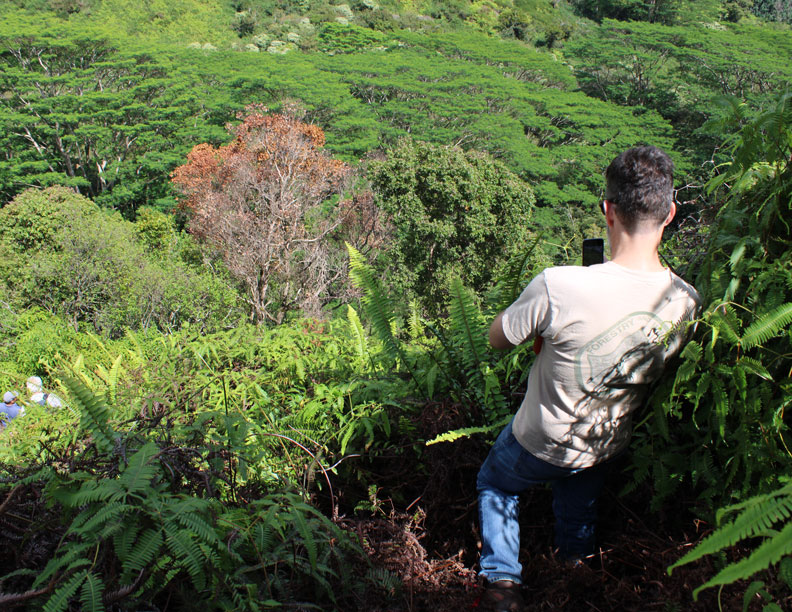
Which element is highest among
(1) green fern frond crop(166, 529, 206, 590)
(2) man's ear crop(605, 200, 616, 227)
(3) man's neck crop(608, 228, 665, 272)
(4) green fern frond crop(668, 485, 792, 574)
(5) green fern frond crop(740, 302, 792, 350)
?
(2) man's ear crop(605, 200, 616, 227)

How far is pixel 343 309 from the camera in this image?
759 inches

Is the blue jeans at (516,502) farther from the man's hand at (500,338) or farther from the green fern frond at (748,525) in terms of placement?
the green fern frond at (748,525)

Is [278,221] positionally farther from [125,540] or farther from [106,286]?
[125,540]

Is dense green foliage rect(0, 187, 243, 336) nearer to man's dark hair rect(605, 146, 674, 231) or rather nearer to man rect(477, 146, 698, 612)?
man rect(477, 146, 698, 612)

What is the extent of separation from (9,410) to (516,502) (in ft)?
8.43

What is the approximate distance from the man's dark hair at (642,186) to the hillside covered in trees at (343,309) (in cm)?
27

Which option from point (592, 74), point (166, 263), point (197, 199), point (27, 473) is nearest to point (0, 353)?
point (27, 473)

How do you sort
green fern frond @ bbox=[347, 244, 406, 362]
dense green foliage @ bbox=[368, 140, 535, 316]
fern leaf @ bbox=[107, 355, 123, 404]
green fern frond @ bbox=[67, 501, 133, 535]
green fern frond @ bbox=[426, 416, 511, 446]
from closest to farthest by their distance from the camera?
green fern frond @ bbox=[67, 501, 133, 535]
green fern frond @ bbox=[426, 416, 511, 446]
green fern frond @ bbox=[347, 244, 406, 362]
fern leaf @ bbox=[107, 355, 123, 404]
dense green foliage @ bbox=[368, 140, 535, 316]

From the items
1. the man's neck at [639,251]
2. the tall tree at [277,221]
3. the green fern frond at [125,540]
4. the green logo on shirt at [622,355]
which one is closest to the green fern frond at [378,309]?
the green logo on shirt at [622,355]

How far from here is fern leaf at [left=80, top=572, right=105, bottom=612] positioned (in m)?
1.04

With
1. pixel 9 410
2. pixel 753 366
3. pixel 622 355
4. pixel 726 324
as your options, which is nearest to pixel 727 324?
pixel 726 324

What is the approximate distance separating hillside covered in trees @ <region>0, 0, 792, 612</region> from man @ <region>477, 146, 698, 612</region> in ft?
0.30

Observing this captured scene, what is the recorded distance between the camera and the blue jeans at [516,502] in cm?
160

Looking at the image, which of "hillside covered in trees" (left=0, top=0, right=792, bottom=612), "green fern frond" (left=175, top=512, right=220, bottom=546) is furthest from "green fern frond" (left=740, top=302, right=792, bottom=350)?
"green fern frond" (left=175, top=512, right=220, bottom=546)
